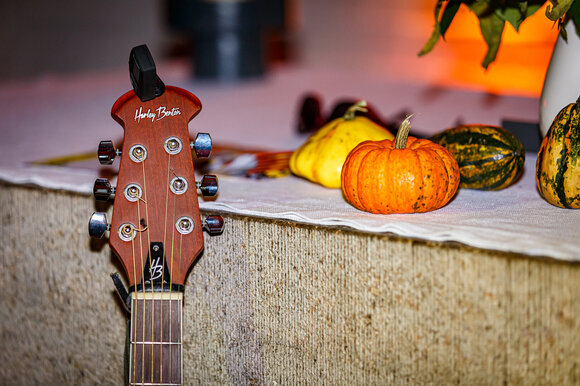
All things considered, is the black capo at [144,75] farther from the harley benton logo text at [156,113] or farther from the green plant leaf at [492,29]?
the green plant leaf at [492,29]

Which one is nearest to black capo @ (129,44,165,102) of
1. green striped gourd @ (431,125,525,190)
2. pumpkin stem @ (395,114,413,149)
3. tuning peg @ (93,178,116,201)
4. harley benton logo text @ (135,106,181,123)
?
harley benton logo text @ (135,106,181,123)

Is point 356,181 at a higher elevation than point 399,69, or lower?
lower

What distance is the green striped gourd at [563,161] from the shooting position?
0.97 metres

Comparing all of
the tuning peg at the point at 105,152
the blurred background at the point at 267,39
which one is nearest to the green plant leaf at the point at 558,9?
the tuning peg at the point at 105,152

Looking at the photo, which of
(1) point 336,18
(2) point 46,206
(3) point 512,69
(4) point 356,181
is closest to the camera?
(4) point 356,181

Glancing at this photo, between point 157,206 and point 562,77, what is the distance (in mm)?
710

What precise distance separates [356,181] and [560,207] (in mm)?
314

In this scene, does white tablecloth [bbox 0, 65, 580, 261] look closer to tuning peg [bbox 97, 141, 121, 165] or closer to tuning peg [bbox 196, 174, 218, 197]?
tuning peg [bbox 196, 174, 218, 197]

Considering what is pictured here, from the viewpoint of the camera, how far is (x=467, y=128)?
1.17 meters

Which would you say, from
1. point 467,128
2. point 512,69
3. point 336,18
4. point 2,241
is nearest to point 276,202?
point 467,128

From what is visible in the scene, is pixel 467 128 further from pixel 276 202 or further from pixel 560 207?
pixel 276 202

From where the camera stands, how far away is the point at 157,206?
3.29 ft

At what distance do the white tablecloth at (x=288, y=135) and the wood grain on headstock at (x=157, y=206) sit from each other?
0.12m

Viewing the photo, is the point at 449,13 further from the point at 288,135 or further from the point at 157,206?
the point at 288,135
